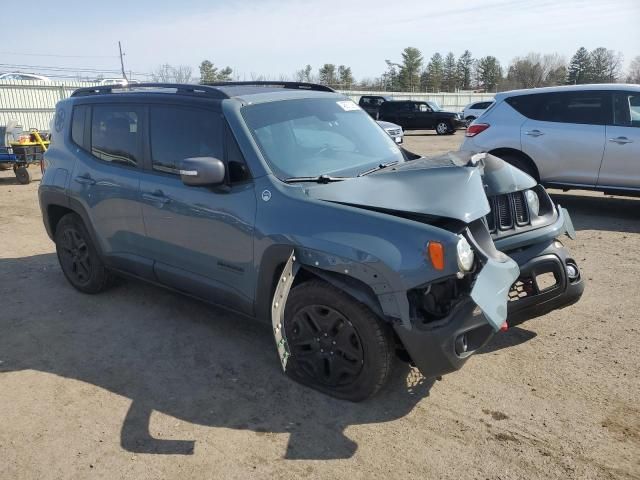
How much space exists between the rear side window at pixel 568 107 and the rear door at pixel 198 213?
19.5 ft

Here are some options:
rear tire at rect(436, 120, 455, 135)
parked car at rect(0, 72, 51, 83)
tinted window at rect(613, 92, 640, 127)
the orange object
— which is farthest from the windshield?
rear tire at rect(436, 120, 455, 135)

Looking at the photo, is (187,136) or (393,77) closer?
(187,136)

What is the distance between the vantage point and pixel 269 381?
11.8 ft

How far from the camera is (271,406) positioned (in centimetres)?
330

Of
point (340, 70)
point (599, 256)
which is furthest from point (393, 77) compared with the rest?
point (599, 256)

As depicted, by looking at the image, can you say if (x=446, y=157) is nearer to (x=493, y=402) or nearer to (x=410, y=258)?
(x=410, y=258)

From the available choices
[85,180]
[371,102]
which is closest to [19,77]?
[371,102]

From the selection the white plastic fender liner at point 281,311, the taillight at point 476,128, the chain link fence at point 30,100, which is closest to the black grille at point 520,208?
the white plastic fender liner at point 281,311

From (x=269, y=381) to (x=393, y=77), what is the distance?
78631 millimetres

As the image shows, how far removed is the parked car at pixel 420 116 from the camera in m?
25.5

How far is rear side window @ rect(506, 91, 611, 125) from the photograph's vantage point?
757 centimetres

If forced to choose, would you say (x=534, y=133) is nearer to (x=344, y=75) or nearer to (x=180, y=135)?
(x=180, y=135)

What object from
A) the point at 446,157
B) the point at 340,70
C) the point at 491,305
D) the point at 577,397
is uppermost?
the point at 340,70

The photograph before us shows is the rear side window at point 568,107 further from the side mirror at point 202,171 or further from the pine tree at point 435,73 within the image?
the pine tree at point 435,73
